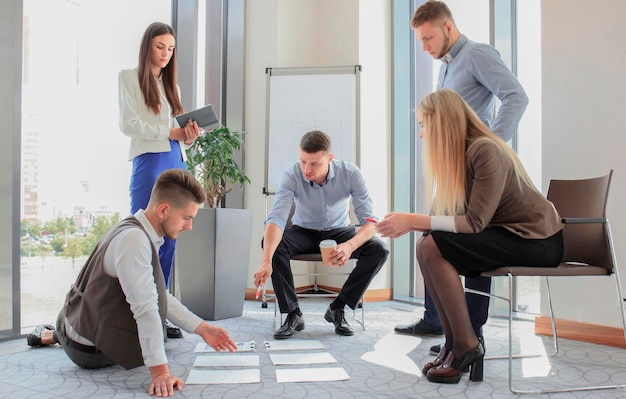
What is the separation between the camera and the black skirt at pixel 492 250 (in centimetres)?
180

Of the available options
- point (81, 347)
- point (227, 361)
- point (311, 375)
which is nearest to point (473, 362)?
point (311, 375)

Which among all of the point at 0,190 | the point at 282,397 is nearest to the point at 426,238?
the point at 282,397

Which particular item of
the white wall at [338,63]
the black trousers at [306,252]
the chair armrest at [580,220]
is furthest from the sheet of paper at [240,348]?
the white wall at [338,63]

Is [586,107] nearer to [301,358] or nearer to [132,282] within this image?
[301,358]

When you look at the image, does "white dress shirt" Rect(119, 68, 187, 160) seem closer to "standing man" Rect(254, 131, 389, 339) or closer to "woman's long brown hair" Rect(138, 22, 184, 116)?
"woman's long brown hair" Rect(138, 22, 184, 116)

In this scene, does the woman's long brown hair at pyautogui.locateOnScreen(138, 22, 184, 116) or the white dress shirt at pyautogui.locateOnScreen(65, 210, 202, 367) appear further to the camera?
the woman's long brown hair at pyautogui.locateOnScreen(138, 22, 184, 116)

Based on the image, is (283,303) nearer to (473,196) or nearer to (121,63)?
(473,196)

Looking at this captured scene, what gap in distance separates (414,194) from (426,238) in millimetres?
2041

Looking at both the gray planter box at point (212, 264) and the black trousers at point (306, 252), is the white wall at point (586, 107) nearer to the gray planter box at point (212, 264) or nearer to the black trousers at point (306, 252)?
the black trousers at point (306, 252)

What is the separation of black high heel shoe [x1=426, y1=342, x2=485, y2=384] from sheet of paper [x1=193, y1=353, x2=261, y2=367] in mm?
707

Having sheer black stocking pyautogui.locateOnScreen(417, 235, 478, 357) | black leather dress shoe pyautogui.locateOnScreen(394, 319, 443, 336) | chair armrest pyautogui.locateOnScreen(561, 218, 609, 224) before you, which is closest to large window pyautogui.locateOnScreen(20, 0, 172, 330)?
black leather dress shoe pyautogui.locateOnScreen(394, 319, 443, 336)

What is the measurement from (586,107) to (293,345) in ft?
6.09

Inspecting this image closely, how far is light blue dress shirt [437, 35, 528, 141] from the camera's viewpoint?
7.22 ft

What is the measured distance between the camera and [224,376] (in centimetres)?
192
